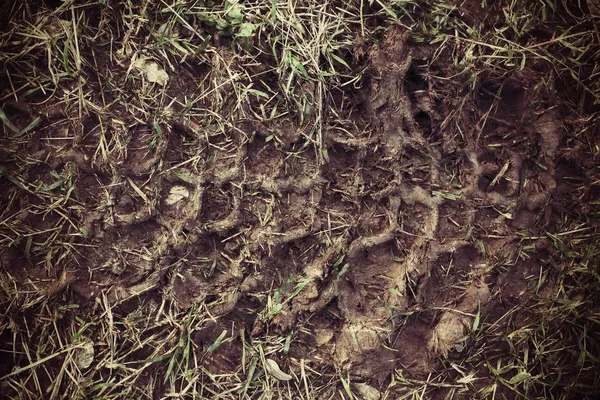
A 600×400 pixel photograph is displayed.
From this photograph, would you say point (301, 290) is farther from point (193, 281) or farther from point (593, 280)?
point (593, 280)

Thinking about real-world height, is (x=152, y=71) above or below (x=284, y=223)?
above

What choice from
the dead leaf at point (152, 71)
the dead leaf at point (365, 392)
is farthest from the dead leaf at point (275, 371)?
the dead leaf at point (152, 71)

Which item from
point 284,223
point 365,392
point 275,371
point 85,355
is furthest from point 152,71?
point 365,392

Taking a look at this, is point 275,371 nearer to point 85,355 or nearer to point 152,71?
point 85,355

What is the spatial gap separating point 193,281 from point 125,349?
360mm

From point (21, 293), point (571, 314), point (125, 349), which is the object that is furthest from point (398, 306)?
point (21, 293)

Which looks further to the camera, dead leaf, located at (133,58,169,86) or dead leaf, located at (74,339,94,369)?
dead leaf, located at (133,58,169,86)

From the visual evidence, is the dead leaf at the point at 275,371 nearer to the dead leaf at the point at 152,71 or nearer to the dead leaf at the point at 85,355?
the dead leaf at the point at 85,355

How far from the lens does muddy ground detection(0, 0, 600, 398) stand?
1824mm

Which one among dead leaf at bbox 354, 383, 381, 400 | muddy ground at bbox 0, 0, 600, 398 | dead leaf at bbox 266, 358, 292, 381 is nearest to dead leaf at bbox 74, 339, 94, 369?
muddy ground at bbox 0, 0, 600, 398

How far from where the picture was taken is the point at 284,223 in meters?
1.90

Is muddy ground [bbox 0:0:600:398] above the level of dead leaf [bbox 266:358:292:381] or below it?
above

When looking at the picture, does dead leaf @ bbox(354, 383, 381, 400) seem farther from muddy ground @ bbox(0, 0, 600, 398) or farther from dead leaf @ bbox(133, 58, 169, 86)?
dead leaf @ bbox(133, 58, 169, 86)

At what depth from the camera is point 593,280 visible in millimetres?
1997
